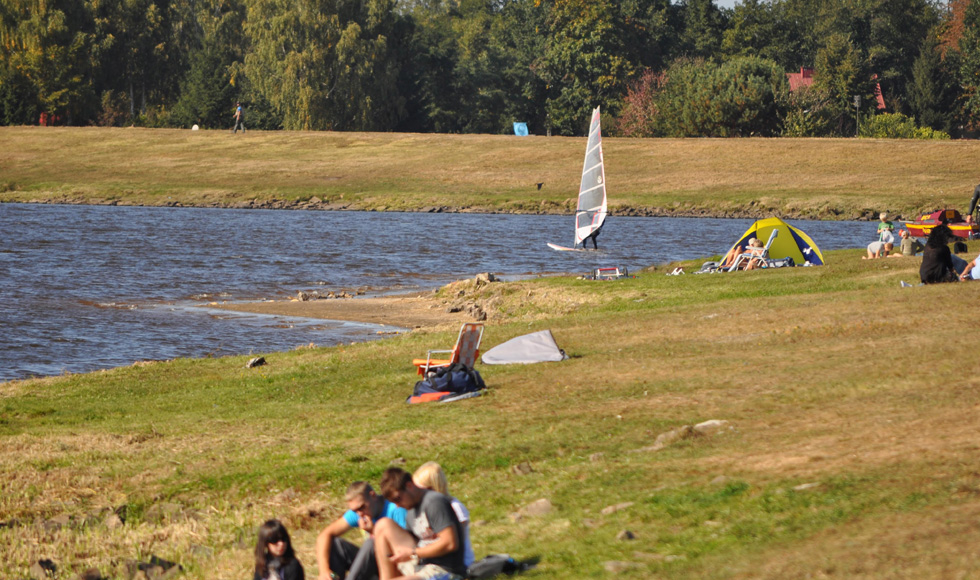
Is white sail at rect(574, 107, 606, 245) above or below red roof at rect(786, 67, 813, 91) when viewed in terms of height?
below

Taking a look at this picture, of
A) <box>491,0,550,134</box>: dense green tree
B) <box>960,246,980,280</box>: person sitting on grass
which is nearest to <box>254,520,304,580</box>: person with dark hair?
<box>960,246,980,280</box>: person sitting on grass

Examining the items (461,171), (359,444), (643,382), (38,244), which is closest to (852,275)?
(643,382)

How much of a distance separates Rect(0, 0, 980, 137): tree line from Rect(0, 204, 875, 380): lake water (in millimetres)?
31543

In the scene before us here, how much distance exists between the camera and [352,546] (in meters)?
9.55

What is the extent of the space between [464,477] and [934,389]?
557 cm

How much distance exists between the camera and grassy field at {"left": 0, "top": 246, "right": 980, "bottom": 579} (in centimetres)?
909

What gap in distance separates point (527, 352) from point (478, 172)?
6600 centimetres

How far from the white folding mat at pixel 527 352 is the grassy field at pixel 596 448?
378mm

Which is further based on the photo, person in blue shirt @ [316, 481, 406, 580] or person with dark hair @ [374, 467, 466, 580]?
person in blue shirt @ [316, 481, 406, 580]

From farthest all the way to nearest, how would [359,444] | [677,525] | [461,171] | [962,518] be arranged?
[461,171] → [359,444] → [677,525] → [962,518]

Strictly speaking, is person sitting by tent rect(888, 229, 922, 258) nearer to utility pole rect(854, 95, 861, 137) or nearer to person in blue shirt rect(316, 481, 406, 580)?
person in blue shirt rect(316, 481, 406, 580)

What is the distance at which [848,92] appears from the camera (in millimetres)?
102875

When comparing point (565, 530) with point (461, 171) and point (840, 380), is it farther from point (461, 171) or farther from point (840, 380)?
point (461, 171)

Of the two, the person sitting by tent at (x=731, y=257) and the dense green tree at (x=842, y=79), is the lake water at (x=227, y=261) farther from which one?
the dense green tree at (x=842, y=79)
